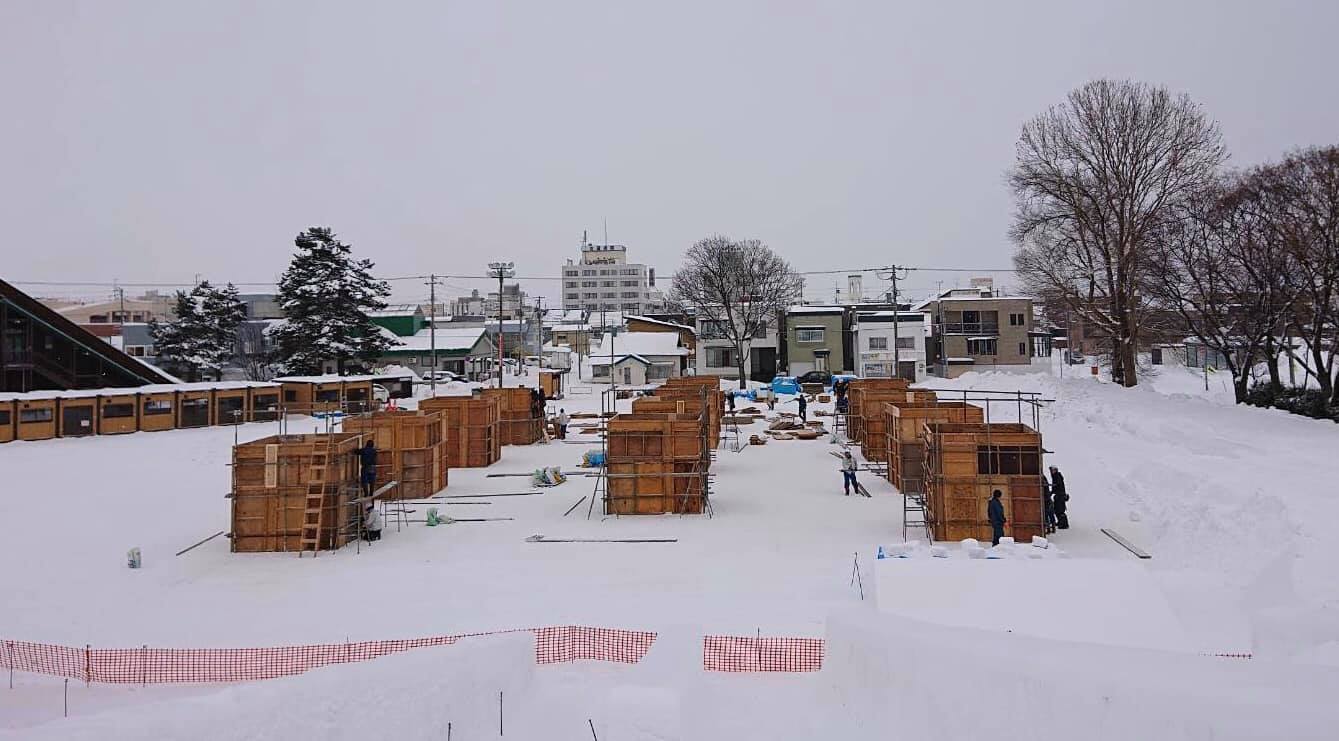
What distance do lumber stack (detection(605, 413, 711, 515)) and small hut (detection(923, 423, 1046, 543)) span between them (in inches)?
217

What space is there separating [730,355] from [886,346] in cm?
1364

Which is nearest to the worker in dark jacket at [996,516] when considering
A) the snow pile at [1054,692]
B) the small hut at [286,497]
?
the snow pile at [1054,692]

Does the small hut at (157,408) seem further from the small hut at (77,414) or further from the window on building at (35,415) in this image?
the window on building at (35,415)

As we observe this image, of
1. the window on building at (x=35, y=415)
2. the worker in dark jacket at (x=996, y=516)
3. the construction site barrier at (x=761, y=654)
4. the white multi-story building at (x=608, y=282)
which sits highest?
the white multi-story building at (x=608, y=282)

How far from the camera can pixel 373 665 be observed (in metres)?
7.28

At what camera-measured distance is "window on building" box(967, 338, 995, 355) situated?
201ft

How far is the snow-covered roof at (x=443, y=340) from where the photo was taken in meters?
70.3

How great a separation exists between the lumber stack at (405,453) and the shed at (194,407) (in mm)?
18901

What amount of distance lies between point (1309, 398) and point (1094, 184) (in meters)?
12.4

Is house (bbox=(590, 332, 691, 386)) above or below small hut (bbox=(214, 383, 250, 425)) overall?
above

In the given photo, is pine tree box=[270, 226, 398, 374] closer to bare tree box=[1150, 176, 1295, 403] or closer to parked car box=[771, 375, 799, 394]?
parked car box=[771, 375, 799, 394]

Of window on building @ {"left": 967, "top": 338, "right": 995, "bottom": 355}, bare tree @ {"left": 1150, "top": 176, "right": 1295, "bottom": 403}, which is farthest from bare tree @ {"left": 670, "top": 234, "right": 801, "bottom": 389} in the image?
bare tree @ {"left": 1150, "top": 176, "right": 1295, "bottom": 403}

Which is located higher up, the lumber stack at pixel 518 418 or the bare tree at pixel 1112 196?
the bare tree at pixel 1112 196

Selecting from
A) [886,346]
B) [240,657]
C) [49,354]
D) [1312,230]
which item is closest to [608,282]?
[886,346]
